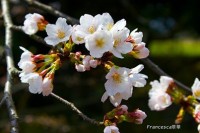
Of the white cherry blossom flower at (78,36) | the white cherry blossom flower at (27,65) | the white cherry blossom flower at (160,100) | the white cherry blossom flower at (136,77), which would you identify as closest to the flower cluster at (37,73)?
the white cherry blossom flower at (27,65)

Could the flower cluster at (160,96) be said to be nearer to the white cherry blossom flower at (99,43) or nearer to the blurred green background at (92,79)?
the white cherry blossom flower at (99,43)

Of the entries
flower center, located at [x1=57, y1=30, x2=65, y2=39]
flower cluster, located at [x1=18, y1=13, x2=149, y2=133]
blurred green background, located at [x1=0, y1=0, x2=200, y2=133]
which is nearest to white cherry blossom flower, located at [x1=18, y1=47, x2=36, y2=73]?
flower cluster, located at [x1=18, y1=13, x2=149, y2=133]

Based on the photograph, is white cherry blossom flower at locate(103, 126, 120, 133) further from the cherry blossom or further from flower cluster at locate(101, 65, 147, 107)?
the cherry blossom

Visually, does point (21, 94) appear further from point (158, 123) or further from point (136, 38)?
point (136, 38)

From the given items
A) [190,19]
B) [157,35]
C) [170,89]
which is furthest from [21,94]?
[170,89]

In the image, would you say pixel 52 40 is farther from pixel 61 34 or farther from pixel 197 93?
pixel 197 93

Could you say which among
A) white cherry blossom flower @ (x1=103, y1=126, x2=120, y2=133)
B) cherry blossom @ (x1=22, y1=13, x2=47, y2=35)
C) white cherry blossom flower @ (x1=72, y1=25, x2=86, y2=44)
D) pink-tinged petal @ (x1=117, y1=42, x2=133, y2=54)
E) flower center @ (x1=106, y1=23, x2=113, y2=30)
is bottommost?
white cherry blossom flower @ (x1=103, y1=126, x2=120, y2=133)

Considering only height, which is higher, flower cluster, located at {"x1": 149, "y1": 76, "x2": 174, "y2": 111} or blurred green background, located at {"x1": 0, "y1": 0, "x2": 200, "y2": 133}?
blurred green background, located at {"x1": 0, "y1": 0, "x2": 200, "y2": 133}
